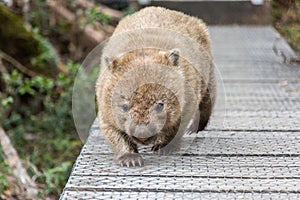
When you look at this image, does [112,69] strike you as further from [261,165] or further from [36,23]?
[36,23]

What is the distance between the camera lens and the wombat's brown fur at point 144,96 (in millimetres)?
3480

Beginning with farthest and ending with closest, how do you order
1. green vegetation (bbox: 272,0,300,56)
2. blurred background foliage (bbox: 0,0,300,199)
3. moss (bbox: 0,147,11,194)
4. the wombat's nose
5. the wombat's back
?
1. green vegetation (bbox: 272,0,300,56)
2. blurred background foliage (bbox: 0,0,300,199)
3. moss (bbox: 0,147,11,194)
4. the wombat's back
5. the wombat's nose

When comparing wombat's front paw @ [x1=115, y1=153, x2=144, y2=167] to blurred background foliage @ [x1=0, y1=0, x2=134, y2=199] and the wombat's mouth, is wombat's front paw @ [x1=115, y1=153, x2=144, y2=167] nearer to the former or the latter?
the wombat's mouth

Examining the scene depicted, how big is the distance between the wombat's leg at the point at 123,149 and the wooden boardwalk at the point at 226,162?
6 cm

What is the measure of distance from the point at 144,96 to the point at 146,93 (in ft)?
0.07

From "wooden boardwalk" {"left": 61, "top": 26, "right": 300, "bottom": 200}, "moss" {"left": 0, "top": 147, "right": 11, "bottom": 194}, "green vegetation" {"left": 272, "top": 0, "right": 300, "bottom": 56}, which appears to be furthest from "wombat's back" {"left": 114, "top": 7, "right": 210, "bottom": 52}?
"green vegetation" {"left": 272, "top": 0, "right": 300, "bottom": 56}

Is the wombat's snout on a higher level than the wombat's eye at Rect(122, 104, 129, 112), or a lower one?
lower

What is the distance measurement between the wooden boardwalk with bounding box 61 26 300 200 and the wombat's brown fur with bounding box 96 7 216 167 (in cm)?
16

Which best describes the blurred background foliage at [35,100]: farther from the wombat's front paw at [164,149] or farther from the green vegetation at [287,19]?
the green vegetation at [287,19]

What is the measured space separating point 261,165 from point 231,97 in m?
2.21

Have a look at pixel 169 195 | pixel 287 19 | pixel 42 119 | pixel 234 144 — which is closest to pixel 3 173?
pixel 42 119

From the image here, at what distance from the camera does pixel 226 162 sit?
376cm

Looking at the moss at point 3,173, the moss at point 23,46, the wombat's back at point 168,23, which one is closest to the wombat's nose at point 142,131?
the wombat's back at point 168,23

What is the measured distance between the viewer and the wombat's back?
430cm
